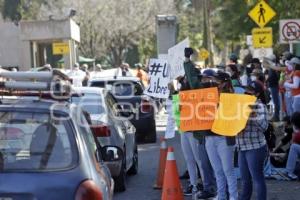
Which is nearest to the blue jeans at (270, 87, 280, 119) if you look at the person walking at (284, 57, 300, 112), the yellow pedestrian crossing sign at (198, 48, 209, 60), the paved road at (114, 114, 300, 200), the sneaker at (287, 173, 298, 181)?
the person walking at (284, 57, 300, 112)

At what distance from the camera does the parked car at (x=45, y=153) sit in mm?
4844

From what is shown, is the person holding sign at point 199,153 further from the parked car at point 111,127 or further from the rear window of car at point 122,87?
the rear window of car at point 122,87

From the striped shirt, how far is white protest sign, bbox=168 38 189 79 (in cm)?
287

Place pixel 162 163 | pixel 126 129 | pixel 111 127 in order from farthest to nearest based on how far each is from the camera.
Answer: pixel 126 129 < pixel 162 163 < pixel 111 127

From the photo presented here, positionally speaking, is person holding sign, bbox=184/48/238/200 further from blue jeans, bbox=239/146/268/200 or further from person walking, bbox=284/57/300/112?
person walking, bbox=284/57/300/112

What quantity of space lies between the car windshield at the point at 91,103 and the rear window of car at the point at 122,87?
5.80 meters

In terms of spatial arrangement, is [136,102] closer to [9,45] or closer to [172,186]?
[172,186]

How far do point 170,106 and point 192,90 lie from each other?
1271mm

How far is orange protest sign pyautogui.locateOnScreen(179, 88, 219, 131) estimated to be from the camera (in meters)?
8.53

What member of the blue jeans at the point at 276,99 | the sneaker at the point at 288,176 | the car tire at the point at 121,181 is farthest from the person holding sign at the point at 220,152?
the blue jeans at the point at 276,99

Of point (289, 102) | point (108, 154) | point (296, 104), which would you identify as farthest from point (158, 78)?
point (289, 102)

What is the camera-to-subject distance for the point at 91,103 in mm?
10680

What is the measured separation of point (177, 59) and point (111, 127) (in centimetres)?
159

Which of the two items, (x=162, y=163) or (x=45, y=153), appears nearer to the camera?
(x=45, y=153)
